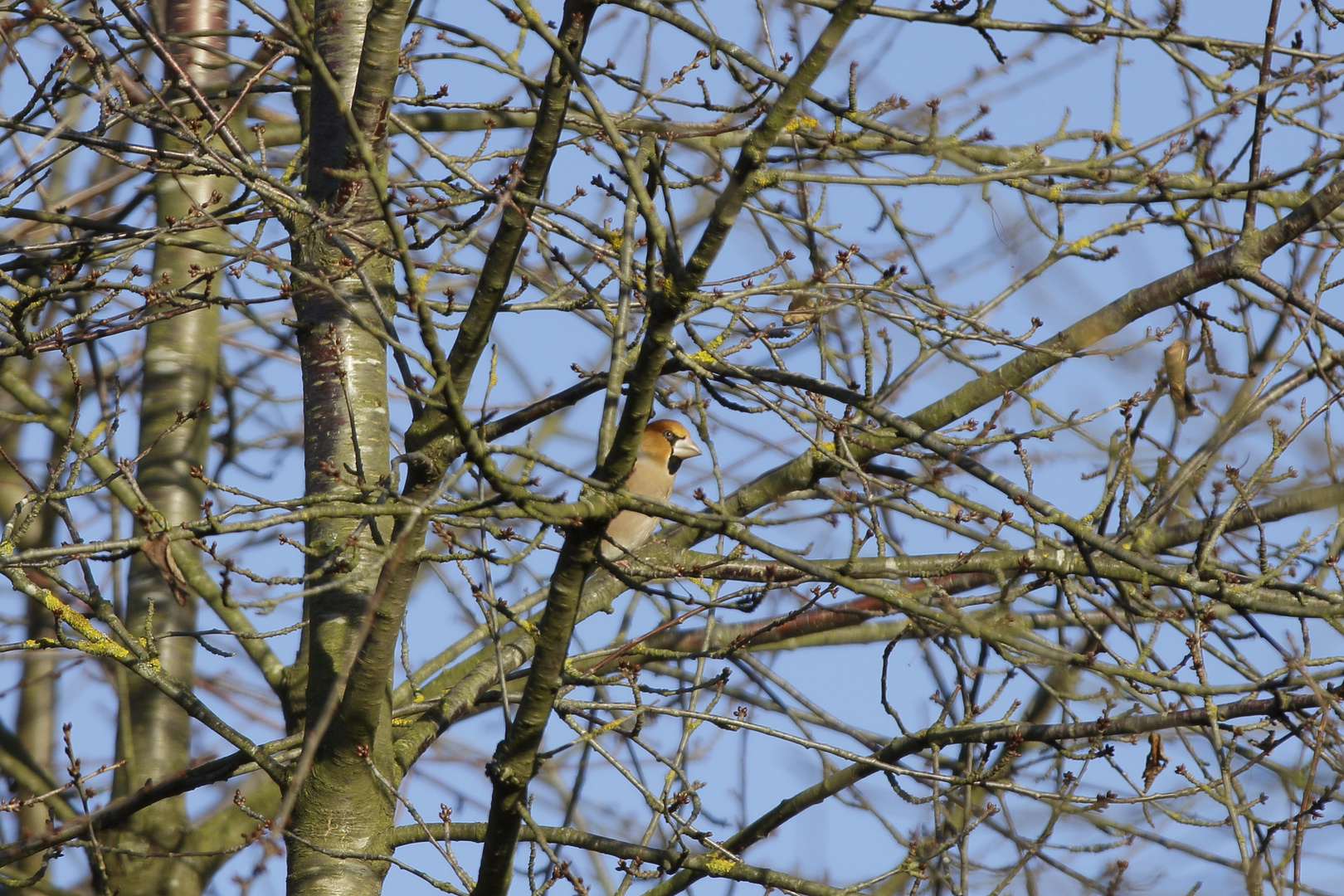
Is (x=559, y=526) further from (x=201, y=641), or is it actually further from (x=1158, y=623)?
(x=1158, y=623)

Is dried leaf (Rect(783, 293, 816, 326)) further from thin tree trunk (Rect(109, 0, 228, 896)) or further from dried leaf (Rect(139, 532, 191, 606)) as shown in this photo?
thin tree trunk (Rect(109, 0, 228, 896))

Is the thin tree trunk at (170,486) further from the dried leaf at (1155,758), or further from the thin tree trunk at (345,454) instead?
the dried leaf at (1155,758)

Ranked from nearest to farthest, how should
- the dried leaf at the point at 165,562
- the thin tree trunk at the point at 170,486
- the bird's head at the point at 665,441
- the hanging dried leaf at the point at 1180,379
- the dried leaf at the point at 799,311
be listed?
the dried leaf at the point at 165,562, the hanging dried leaf at the point at 1180,379, the dried leaf at the point at 799,311, the thin tree trunk at the point at 170,486, the bird's head at the point at 665,441

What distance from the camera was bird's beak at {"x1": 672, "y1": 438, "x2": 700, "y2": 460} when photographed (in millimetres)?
8383

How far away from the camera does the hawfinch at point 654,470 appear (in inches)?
309

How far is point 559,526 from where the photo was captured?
3.22 metres

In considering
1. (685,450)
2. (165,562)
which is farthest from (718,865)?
(685,450)

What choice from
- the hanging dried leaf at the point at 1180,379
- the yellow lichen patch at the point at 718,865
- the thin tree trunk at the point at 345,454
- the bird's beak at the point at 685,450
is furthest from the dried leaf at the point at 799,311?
the bird's beak at the point at 685,450

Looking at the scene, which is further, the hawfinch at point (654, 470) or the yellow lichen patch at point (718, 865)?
the hawfinch at point (654, 470)

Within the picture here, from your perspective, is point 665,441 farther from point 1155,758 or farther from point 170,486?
point 1155,758

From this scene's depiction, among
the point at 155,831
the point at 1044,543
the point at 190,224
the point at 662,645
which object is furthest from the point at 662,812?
the point at 155,831

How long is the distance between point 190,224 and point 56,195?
379cm

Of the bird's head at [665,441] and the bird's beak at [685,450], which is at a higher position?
the bird's head at [665,441]

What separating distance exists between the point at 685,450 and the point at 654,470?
30cm
